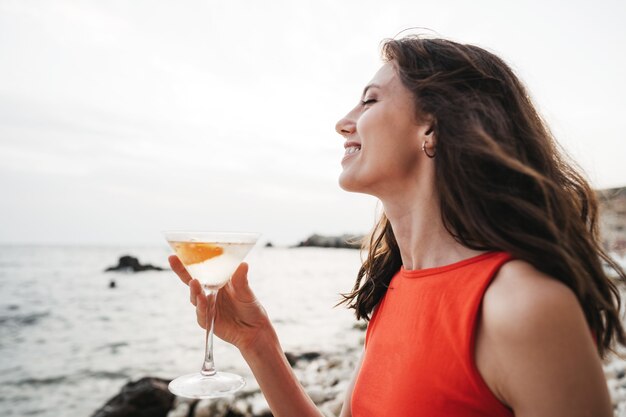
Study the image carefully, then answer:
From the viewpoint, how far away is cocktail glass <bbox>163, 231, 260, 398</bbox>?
193 cm

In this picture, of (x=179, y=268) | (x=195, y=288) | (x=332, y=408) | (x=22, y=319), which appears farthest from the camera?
(x=22, y=319)

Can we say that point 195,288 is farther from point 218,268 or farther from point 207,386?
point 207,386

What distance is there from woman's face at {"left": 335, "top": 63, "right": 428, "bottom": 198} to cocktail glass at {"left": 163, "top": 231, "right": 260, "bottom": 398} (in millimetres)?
616

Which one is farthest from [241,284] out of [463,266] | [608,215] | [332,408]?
[332,408]

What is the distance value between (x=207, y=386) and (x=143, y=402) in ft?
15.1

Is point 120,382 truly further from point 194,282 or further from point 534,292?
point 534,292

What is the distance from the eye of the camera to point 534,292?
1.11 m

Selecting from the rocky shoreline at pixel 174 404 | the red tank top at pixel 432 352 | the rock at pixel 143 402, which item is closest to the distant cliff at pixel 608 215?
the red tank top at pixel 432 352

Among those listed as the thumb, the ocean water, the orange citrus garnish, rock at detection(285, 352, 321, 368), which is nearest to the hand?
the thumb

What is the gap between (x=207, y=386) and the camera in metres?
1.87

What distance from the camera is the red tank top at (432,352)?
1.25 metres

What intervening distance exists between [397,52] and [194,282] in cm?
138

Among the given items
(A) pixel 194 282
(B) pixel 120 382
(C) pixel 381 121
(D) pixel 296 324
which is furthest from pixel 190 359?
(C) pixel 381 121

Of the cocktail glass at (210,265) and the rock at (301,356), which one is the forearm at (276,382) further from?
the rock at (301,356)
